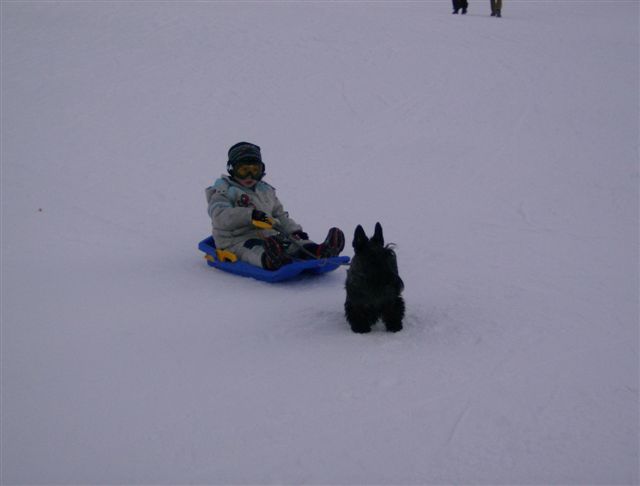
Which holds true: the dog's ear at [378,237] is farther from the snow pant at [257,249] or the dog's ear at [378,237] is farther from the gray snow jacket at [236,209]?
the gray snow jacket at [236,209]

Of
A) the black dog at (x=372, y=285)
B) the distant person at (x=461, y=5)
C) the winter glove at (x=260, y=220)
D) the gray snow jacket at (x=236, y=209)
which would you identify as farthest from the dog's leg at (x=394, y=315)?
the distant person at (x=461, y=5)

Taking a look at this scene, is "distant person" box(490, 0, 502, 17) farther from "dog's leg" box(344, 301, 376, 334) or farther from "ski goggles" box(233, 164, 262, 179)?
"dog's leg" box(344, 301, 376, 334)

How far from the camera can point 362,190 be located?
9.23 m

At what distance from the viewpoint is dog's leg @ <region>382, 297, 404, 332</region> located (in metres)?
4.57

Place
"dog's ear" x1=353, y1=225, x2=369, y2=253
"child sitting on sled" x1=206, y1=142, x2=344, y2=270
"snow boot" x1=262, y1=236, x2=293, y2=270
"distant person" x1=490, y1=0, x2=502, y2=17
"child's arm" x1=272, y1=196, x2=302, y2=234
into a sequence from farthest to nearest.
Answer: "distant person" x1=490, y1=0, x2=502, y2=17, "child's arm" x1=272, y1=196, x2=302, y2=234, "child sitting on sled" x1=206, y1=142, x2=344, y2=270, "snow boot" x1=262, y1=236, x2=293, y2=270, "dog's ear" x1=353, y1=225, x2=369, y2=253

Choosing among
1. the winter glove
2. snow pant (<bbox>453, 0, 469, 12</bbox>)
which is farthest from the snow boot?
snow pant (<bbox>453, 0, 469, 12</bbox>)

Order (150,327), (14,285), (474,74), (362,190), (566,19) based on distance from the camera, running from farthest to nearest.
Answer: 1. (566,19)
2. (474,74)
3. (362,190)
4. (14,285)
5. (150,327)

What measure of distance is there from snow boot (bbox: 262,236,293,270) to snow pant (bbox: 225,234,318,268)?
10 cm

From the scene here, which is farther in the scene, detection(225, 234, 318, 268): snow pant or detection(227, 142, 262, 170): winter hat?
detection(227, 142, 262, 170): winter hat

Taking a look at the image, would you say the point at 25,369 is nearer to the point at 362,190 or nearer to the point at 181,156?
the point at 362,190

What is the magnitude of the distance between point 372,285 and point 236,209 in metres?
1.84

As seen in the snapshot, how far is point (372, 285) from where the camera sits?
450 centimetres

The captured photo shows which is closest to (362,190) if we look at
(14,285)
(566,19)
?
(14,285)

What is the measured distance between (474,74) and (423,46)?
8.49 feet
